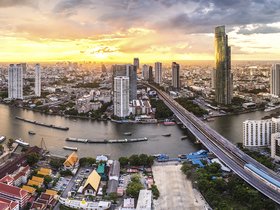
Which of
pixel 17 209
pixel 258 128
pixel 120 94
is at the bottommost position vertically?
pixel 17 209

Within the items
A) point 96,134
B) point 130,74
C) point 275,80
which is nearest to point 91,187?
point 96,134

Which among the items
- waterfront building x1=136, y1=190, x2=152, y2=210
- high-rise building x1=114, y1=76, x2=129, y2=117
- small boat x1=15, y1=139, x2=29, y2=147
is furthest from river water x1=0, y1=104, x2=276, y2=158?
waterfront building x1=136, y1=190, x2=152, y2=210

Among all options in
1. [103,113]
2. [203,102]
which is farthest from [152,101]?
[103,113]

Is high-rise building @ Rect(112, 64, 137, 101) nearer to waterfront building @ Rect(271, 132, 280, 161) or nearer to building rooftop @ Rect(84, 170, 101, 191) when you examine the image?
waterfront building @ Rect(271, 132, 280, 161)

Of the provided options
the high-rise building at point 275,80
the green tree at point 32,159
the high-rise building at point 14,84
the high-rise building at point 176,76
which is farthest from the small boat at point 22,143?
the high-rise building at point 176,76

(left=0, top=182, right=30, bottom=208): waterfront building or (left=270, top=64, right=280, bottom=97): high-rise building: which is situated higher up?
(left=270, top=64, right=280, bottom=97): high-rise building

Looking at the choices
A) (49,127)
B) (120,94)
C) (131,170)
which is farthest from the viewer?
(120,94)

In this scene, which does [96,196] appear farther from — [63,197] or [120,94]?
[120,94]
